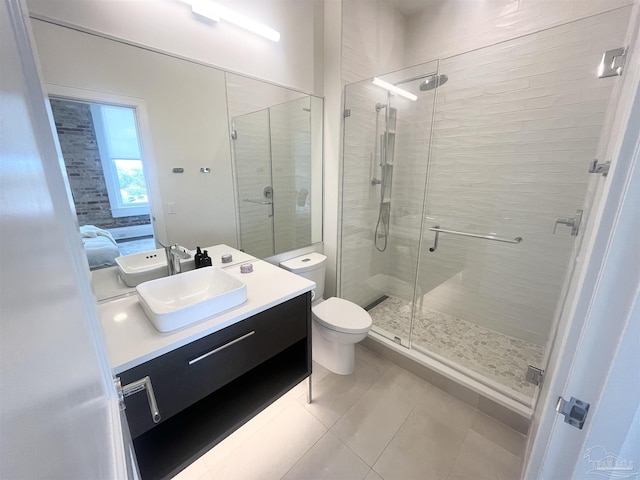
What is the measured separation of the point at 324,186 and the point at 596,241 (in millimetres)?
1933

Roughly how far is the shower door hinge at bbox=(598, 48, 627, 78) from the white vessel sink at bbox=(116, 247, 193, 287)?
2.59 metres

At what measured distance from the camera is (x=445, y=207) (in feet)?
7.96

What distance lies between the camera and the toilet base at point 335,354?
1882mm

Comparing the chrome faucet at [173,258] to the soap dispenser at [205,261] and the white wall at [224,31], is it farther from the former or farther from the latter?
the white wall at [224,31]

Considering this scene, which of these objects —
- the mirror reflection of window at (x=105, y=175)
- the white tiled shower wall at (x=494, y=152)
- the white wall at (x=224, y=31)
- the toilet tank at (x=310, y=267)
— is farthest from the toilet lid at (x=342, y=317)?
the white wall at (x=224, y=31)

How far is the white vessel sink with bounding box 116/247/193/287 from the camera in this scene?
4.37 ft

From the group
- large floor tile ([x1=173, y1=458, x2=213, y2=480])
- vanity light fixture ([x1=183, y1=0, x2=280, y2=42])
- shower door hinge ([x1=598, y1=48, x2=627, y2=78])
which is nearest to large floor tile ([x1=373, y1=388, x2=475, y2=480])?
large floor tile ([x1=173, y1=458, x2=213, y2=480])

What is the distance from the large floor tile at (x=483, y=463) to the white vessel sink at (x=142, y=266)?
6.02 feet

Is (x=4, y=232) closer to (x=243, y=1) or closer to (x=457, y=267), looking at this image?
(x=243, y=1)

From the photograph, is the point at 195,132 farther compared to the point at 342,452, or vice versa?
the point at 195,132

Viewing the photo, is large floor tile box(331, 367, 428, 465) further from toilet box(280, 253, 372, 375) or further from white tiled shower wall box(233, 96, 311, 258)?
white tiled shower wall box(233, 96, 311, 258)

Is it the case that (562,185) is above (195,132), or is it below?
below

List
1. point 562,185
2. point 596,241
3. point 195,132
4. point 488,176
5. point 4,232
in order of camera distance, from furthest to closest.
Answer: point 488,176
point 562,185
point 195,132
point 596,241
point 4,232

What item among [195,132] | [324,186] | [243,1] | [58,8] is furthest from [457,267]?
[58,8]
